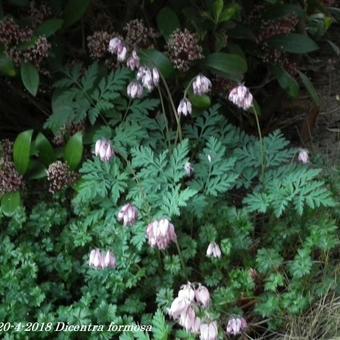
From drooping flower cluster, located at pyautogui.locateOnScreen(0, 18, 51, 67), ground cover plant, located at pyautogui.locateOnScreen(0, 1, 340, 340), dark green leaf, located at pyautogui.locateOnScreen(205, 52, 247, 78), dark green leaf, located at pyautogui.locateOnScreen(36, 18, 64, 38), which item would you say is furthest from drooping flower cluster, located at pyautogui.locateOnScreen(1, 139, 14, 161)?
dark green leaf, located at pyautogui.locateOnScreen(205, 52, 247, 78)

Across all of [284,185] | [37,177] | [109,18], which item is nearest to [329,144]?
[284,185]

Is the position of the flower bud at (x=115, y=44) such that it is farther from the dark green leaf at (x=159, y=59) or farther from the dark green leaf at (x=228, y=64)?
the dark green leaf at (x=228, y=64)

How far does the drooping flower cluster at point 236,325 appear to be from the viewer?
6.51 ft

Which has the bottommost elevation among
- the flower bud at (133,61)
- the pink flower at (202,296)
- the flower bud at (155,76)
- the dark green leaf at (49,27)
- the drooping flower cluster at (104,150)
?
the pink flower at (202,296)

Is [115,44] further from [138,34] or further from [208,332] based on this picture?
[208,332]

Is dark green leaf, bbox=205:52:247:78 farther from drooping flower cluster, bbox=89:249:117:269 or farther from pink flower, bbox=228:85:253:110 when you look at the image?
drooping flower cluster, bbox=89:249:117:269

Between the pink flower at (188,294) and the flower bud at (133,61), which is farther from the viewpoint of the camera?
the flower bud at (133,61)

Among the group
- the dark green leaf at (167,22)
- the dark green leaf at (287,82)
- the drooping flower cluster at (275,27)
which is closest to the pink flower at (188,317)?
the dark green leaf at (167,22)

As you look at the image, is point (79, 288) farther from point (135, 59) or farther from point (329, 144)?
point (329, 144)

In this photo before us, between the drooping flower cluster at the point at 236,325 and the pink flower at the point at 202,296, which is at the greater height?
the pink flower at the point at 202,296

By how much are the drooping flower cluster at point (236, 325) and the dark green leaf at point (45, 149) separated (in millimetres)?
956

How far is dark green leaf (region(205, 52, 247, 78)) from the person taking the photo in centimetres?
256

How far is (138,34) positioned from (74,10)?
258 millimetres

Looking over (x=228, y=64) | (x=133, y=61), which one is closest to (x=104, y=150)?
(x=133, y=61)
